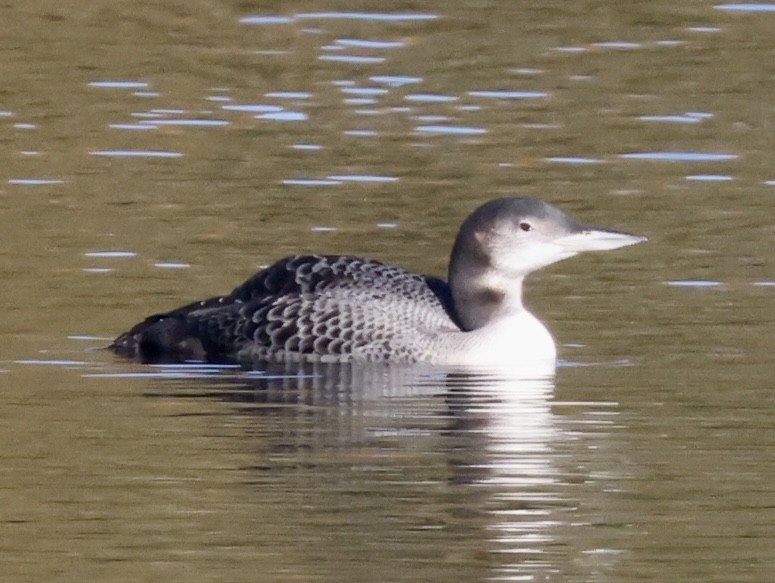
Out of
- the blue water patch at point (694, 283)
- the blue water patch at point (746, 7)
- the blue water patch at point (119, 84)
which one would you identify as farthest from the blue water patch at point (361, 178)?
the blue water patch at point (746, 7)

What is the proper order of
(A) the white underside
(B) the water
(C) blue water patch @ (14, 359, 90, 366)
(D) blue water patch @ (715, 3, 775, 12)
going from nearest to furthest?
(B) the water → (C) blue water patch @ (14, 359, 90, 366) → (A) the white underside → (D) blue water patch @ (715, 3, 775, 12)

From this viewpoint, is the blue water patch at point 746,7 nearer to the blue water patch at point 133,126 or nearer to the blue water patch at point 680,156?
the blue water patch at point 680,156

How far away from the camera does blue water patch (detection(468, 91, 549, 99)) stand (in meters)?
16.3

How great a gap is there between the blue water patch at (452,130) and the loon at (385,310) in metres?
4.15

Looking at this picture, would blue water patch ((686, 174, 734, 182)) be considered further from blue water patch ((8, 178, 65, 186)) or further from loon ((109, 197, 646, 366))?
blue water patch ((8, 178, 65, 186))

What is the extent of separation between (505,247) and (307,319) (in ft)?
3.08

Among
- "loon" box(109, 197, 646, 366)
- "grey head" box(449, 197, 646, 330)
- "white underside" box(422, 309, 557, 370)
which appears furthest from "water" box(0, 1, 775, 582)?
"grey head" box(449, 197, 646, 330)

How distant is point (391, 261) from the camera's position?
1231 cm

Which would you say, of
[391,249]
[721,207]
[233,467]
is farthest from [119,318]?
[721,207]

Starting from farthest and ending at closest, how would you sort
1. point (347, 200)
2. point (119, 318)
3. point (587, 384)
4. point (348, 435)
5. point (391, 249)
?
point (347, 200) → point (391, 249) → point (119, 318) → point (587, 384) → point (348, 435)

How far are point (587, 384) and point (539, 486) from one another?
69.3 inches

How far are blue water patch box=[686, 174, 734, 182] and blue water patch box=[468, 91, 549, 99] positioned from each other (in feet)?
8.13

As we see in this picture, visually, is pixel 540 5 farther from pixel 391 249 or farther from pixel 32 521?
pixel 32 521

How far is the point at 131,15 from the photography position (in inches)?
744
